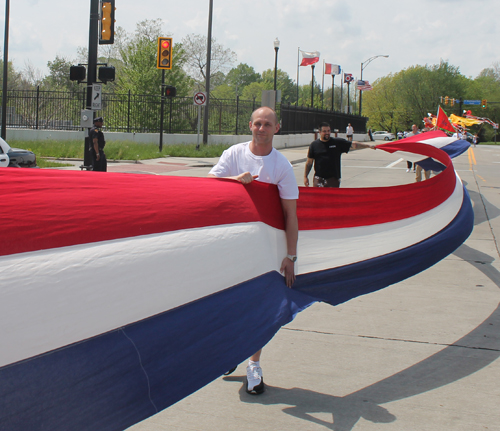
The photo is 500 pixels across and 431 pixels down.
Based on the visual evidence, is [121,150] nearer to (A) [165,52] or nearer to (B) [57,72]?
(A) [165,52]

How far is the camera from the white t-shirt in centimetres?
369

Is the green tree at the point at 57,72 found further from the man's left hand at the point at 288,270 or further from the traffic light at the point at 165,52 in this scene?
the man's left hand at the point at 288,270

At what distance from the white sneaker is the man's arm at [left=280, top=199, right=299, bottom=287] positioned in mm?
648

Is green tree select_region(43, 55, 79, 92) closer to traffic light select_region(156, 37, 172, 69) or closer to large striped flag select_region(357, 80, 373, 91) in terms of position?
large striped flag select_region(357, 80, 373, 91)

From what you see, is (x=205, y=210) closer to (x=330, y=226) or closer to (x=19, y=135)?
(x=330, y=226)

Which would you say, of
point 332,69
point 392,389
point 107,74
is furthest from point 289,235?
point 332,69

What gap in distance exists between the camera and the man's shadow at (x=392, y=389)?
11.8 feet

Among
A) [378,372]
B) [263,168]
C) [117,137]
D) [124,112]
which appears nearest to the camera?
[263,168]

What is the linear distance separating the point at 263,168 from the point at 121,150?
75.1ft

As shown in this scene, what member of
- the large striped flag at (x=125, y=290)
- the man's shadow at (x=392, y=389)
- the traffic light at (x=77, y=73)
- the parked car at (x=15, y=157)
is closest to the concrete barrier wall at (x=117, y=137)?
the traffic light at (x=77, y=73)

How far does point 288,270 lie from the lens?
3727 millimetres

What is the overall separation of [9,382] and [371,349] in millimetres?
3245

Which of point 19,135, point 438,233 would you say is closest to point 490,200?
point 438,233

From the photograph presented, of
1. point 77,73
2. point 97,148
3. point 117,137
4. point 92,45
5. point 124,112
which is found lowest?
point 97,148
